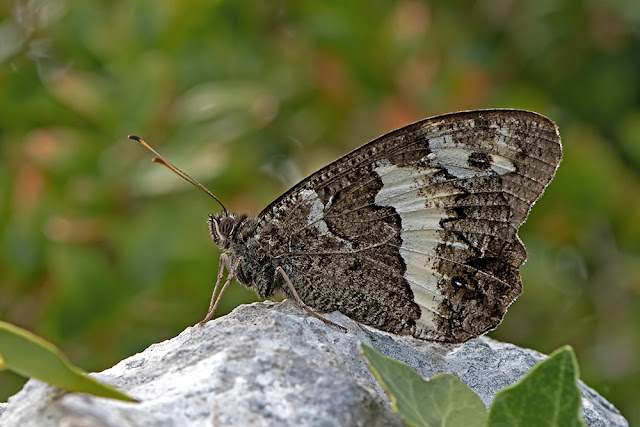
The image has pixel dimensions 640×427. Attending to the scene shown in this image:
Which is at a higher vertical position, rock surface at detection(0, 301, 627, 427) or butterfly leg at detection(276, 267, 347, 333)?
butterfly leg at detection(276, 267, 347, 333)

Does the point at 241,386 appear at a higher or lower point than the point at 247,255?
lower

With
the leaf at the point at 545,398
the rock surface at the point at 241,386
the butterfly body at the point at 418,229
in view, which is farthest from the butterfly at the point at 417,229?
the leaf at the point at 545,398

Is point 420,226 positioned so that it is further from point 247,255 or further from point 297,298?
point 247,255

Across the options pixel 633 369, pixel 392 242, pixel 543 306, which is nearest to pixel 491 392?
pixel 392 242

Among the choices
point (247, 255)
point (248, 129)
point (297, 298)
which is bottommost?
point (297, 298)

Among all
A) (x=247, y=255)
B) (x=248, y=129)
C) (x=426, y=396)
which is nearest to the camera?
(x=426, y=396)

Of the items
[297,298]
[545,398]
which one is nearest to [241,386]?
[545,398]

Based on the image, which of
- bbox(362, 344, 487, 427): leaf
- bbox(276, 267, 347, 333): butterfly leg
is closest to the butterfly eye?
bbox(276, 267, 347, 333): butterfly leg

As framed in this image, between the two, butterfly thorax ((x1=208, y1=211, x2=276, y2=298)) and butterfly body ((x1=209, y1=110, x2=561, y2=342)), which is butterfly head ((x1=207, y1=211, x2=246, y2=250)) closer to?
butterfly thorax ((x1=208, y1=211, x2=276, y2=298))
